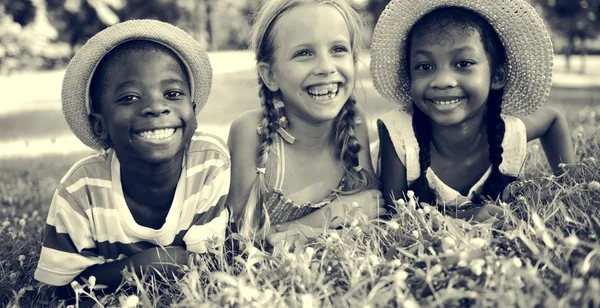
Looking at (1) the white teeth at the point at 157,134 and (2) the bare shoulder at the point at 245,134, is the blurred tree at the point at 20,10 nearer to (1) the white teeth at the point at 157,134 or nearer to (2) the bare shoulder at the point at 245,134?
(2) the bare shoulder at the point at 245,134

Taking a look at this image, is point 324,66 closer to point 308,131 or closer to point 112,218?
point 308,131

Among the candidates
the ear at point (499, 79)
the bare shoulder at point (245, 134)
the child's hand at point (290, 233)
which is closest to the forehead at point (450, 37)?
the ear at point (499, 79)

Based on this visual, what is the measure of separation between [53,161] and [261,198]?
3.94 m

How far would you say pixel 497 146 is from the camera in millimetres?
3539

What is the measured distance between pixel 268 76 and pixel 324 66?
0.43 meters

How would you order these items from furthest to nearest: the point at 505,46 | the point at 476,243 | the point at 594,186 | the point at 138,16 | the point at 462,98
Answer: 1. the point at 138,16
2. the point at 505,46
3. the point at 462,98
4. the point at 594,186
5. the point at 476,243

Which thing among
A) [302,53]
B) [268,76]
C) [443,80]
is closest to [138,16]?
[268,76]

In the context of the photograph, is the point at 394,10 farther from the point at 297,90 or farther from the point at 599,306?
the point at 599,306

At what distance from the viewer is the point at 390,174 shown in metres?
3.69

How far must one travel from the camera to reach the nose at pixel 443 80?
10.8ft

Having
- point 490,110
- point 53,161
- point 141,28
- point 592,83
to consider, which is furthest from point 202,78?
point 592,83

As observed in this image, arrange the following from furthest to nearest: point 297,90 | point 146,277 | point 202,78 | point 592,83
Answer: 1. point 592,83
2. point 297,90
3. point 202,78
4. point 146,277

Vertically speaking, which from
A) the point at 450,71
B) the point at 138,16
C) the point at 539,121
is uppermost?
the point at 138,16

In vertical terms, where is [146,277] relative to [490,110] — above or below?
below
